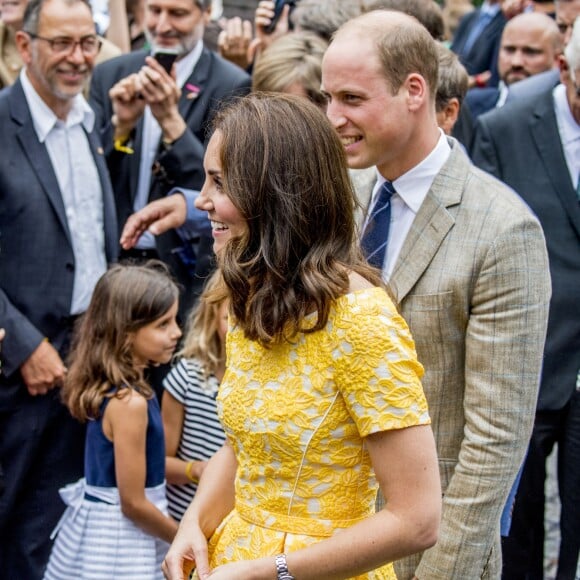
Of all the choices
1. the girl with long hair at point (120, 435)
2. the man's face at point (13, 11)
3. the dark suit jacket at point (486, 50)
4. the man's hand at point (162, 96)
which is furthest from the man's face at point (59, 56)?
the dark suit jacket at point (486, 50)

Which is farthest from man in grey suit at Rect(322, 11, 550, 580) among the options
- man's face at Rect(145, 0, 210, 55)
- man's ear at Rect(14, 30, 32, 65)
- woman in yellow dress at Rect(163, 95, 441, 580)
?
man's face at Rect(145, 0, 210, 55)

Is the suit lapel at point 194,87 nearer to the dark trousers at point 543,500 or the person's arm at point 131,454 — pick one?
the person's arm at point 131,454

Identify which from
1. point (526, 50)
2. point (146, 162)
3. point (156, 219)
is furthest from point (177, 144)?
point (526, 50)

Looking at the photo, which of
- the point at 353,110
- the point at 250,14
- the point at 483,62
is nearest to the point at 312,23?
the point at 353,110

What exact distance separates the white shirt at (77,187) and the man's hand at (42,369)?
252mm

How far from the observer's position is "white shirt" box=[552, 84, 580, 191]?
14.9 ft

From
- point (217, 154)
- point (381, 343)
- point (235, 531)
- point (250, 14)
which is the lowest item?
point (250, 14)

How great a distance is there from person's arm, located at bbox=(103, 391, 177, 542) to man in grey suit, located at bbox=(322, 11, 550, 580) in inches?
50.1

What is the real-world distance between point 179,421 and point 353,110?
185 centimetres

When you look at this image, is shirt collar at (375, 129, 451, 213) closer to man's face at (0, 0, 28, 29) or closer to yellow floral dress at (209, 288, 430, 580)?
yellow floral dress at (209, 288, 430, 580)

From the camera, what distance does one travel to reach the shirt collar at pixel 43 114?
4691 millimetres

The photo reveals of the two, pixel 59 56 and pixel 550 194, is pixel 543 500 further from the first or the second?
pixel 59 56

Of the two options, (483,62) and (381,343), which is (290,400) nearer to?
(381,343)

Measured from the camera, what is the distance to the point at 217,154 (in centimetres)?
223
